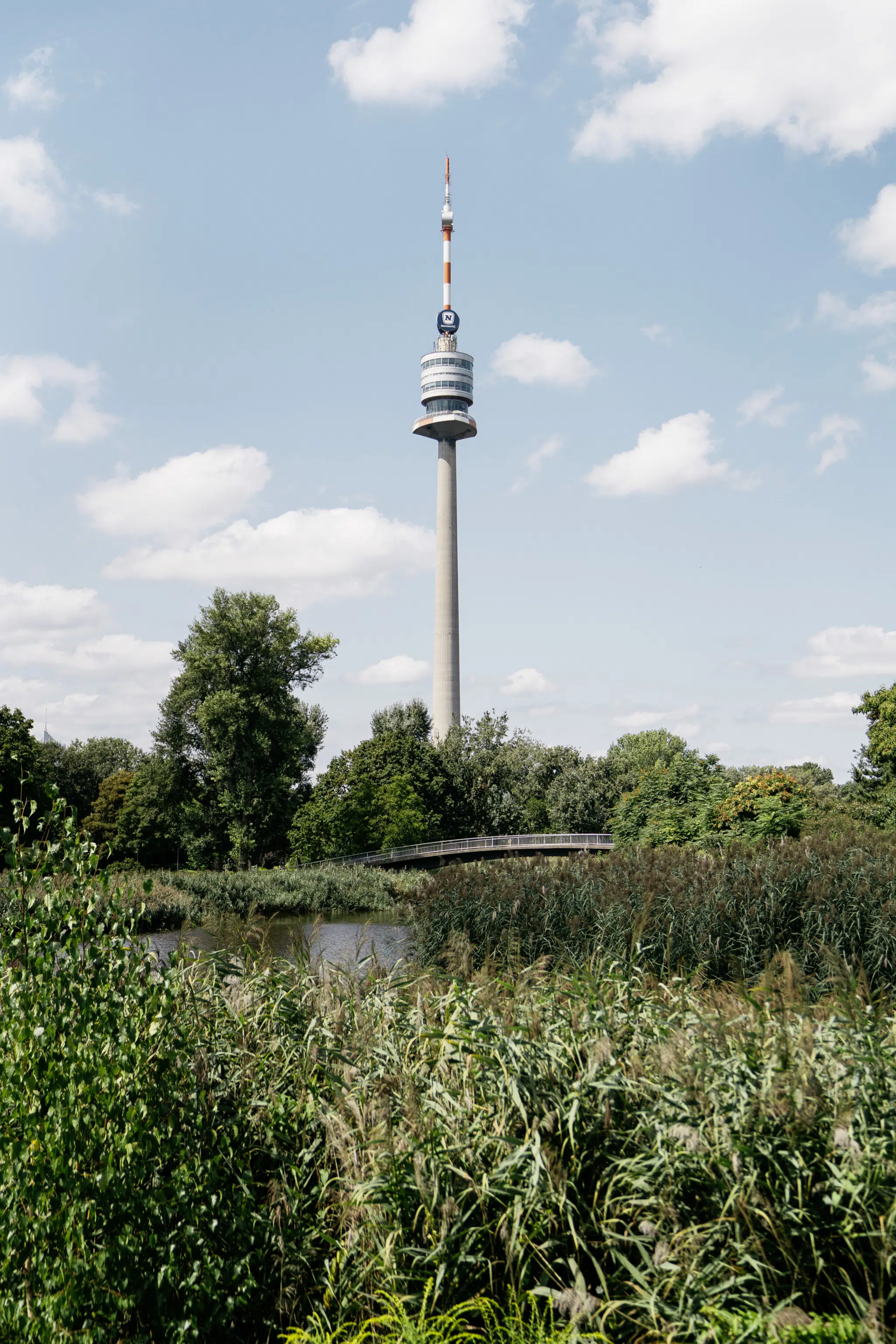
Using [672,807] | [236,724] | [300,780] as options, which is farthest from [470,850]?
[672,807]

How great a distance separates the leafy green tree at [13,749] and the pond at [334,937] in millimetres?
13222

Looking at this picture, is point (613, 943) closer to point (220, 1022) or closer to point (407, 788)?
point (220, 1022)

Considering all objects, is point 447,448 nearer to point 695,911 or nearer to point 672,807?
point 672,807

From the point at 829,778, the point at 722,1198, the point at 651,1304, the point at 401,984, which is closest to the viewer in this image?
the point at 651,1304

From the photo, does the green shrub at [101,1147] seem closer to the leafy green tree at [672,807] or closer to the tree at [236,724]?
the leafy green tree at [672,807]

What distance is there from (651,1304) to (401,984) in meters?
2.47

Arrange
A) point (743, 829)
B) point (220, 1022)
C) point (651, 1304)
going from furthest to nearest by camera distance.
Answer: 1. point (743, 829)
2. point (220, 1022)
3. point (651, 1304)

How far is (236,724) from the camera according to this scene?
37.9 meters

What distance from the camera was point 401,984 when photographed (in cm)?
555

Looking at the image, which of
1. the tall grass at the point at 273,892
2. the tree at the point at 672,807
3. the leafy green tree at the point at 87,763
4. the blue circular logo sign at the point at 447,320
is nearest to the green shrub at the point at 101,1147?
the tall grass at the point at 273,892

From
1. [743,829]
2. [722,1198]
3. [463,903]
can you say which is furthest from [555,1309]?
[743,829]

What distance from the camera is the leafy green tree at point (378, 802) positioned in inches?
1593

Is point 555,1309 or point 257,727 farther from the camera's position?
point 257,727

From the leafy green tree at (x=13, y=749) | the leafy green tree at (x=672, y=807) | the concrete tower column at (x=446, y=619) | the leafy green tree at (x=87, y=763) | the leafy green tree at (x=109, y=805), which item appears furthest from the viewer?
the concrete tower column at (x=446, y=619)
